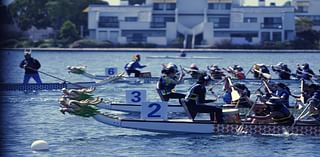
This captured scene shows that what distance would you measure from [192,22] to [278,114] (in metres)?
103

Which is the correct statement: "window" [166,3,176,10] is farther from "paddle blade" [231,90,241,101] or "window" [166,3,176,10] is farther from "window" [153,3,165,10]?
"paddle blade" [231,90,241,101]

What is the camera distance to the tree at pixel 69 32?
423ft

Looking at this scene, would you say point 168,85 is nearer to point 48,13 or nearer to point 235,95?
point 235,95

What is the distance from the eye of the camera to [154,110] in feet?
82.9

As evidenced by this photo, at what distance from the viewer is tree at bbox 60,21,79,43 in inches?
5074

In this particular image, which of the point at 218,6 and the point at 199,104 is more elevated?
the point at 218,6

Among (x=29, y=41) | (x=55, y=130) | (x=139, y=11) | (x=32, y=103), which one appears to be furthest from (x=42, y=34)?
(x=55, y=130)

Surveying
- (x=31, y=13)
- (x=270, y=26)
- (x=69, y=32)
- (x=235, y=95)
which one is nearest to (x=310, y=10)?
(x=270, y=26)

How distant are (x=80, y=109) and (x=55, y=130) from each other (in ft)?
9.84

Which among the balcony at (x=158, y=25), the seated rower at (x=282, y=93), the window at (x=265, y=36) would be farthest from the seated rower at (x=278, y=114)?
the balcony at (x=158, y=25)

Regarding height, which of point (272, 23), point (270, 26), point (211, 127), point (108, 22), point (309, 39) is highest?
point (272, 23)

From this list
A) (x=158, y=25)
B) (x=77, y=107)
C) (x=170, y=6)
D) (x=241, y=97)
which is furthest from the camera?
(x=170, y=6)

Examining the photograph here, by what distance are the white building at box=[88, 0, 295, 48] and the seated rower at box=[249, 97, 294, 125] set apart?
97.1 m

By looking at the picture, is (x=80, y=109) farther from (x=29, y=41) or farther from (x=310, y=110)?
(x=29, y=41)
